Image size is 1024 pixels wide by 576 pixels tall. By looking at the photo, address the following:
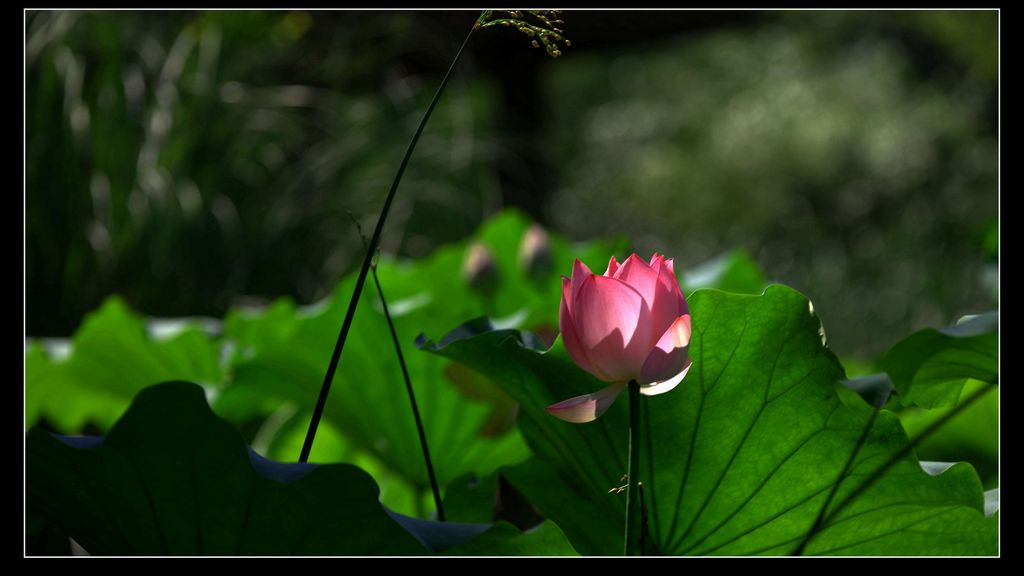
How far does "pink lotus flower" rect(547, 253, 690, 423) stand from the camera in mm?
487

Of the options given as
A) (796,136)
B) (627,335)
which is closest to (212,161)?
(627,335)

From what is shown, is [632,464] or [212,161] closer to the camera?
[632,464]

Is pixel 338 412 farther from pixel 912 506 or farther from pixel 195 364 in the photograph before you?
pixel 912 506

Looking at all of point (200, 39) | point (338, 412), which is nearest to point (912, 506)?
point (338, 412)

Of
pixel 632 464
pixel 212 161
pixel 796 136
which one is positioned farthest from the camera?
pixel 796 136

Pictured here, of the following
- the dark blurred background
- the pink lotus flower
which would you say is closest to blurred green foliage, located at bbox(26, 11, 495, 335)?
the dark blurred background

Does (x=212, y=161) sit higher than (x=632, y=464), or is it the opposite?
(x=632, y=464)

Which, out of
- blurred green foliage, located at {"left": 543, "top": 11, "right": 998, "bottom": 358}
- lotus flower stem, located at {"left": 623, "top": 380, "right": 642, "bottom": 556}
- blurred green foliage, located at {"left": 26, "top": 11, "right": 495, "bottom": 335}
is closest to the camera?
lotus flower stem, located at {"left": 623, "top": 380, "right": 642, "bottom": 556}

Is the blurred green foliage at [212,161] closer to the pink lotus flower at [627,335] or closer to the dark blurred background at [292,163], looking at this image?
the dark blurred background at [292,163]

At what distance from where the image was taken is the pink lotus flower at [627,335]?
0.49 meters

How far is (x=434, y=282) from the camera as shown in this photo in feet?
5.18

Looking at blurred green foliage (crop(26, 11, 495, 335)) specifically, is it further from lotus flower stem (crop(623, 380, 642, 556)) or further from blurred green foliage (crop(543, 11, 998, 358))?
blurred green foliage (crop(543, 11, 998, 358))

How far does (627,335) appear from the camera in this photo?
19.3 inches

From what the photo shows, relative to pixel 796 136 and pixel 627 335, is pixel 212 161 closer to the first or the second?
pixel 627 335
